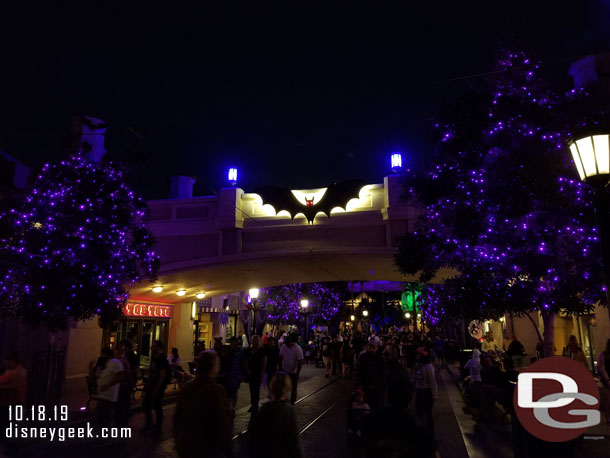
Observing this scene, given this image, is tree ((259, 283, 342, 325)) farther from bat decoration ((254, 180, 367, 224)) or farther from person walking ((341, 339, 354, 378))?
bat decoration ((254, 180, 367, 224))

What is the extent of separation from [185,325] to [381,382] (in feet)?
69.4

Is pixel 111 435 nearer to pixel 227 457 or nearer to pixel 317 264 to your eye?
pixel 227 457

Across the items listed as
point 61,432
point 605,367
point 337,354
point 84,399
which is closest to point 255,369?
point 61,432

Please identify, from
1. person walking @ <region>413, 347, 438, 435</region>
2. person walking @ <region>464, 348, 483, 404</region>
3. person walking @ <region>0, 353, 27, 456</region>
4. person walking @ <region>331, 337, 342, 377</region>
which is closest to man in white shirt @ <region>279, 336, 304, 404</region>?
person walking @ <region>413, 347, 438, 435</region>

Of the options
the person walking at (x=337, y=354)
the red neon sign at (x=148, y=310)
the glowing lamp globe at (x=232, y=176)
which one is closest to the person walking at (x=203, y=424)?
the glowing lamp globe at (x=232, y=176)

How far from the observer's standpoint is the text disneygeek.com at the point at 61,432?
8.15 metres

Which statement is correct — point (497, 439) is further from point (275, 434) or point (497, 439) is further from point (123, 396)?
point (123, 396)

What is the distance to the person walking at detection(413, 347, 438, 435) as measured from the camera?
834 centimetres

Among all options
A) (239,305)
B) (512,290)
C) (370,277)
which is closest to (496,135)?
(512,290)

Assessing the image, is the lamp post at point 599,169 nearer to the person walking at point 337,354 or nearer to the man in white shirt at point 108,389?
the man in white shirt at point 108,389

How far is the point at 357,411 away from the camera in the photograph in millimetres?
8781

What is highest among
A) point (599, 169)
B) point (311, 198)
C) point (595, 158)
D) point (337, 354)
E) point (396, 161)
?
point (396, 161)

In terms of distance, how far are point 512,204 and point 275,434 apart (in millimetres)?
6986

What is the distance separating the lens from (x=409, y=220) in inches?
682
